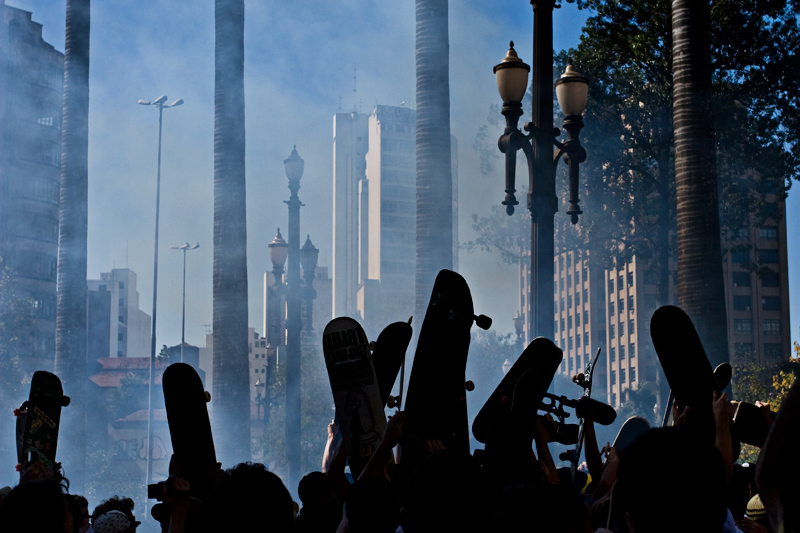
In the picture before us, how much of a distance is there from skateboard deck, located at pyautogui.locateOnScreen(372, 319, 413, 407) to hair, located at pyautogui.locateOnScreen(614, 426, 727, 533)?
134 inches

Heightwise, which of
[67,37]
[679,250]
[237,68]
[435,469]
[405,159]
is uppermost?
[405,159]

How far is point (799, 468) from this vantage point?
1.46 metres

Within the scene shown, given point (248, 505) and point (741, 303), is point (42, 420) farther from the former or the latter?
point (741, 303)

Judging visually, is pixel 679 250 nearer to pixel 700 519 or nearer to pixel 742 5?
pixel 700 519

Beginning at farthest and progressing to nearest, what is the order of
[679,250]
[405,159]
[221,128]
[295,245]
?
1. [405,159]
2. [295,245]
3. [221,128]
4. [679,250]

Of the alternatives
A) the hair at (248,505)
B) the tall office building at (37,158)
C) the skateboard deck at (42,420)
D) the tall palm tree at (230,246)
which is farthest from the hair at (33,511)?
the tall office building at (37,158)

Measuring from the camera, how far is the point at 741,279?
79812 mm

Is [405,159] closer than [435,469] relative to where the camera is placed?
No

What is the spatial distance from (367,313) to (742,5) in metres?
45.5

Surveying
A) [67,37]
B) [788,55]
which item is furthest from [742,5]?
[67,37]

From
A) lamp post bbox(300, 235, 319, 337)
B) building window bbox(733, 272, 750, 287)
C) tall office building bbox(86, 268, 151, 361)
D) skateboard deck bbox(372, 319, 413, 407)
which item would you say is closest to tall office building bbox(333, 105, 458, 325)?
tall office building bbox(86, 268, 151, 361)

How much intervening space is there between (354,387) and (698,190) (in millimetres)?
6642

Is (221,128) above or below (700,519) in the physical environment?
above

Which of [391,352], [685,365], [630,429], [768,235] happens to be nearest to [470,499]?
[685,365]
